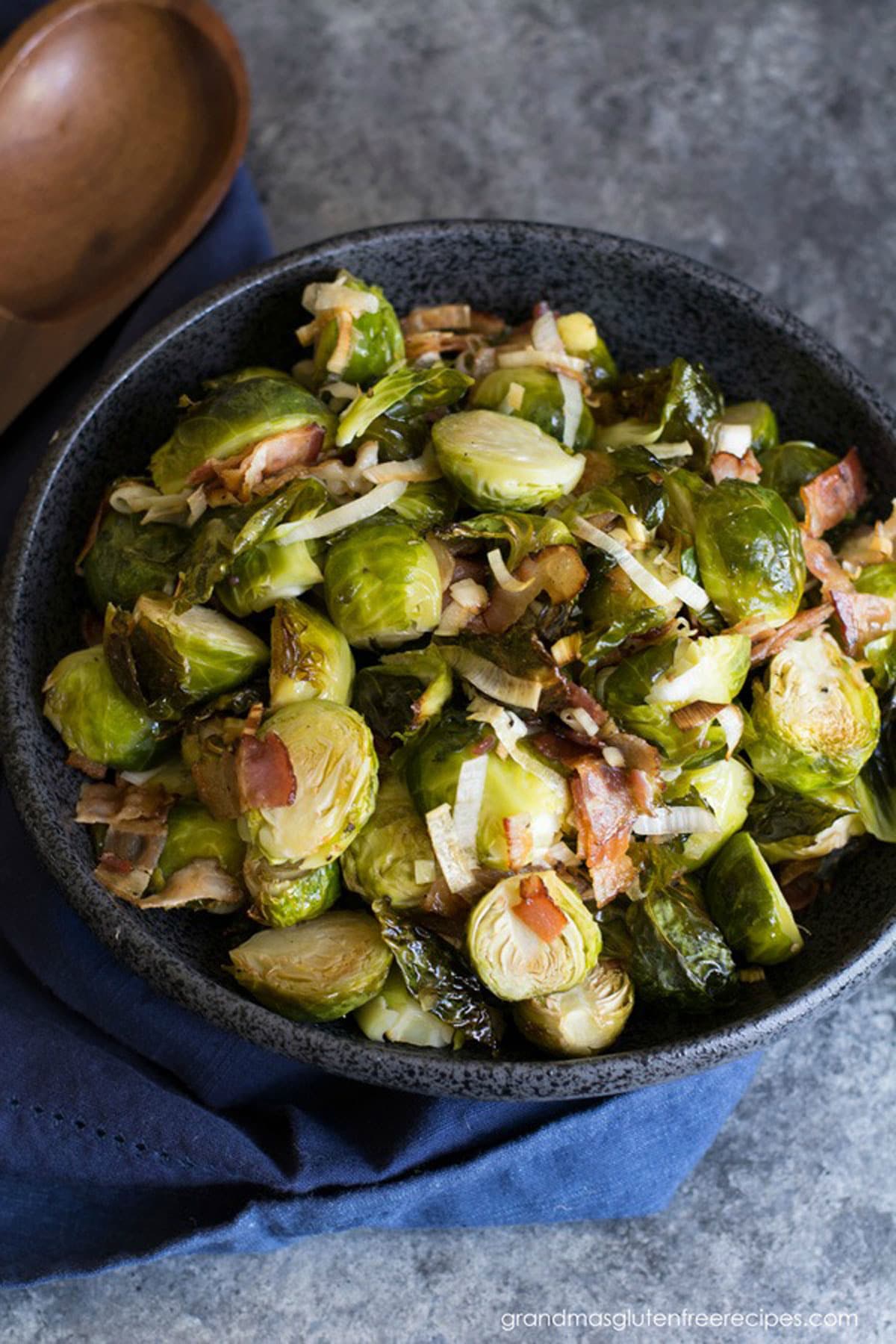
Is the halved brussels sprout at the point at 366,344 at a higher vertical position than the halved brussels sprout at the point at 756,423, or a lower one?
higher

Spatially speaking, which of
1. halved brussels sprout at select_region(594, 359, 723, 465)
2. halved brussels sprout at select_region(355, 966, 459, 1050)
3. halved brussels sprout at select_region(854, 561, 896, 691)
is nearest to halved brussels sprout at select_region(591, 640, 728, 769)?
halved brussels sprout at select_region(854, 561, 896, 691)

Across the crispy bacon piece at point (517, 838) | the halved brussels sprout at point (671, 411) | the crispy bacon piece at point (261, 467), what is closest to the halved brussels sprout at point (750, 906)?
the crispy bacon piece at point (517, 838)

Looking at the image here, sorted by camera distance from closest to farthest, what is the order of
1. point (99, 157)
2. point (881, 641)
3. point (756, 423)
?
point (881, 641) → point (756, 423) → point (99, 157)

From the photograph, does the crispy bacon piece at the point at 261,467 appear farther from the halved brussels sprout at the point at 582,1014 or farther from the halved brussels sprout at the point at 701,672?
the halved brussels sprout at the point at 582,1014

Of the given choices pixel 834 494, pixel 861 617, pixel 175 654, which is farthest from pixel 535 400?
pixel 175 654

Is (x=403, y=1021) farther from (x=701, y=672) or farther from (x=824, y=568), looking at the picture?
(x=824, y=568)

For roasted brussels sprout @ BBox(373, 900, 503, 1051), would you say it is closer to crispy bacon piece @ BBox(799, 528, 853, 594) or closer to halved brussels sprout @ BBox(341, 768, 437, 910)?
halved brussels sprout @ BBox(341, 768, 437, 910)
